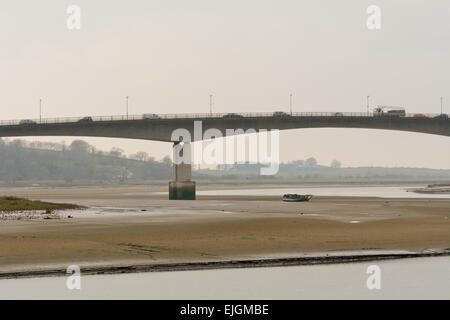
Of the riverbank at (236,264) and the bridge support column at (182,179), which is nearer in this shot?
the riverbank at (236,264)

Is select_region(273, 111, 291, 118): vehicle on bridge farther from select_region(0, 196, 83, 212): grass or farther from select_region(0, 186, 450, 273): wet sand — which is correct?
select_region(0, 186, 450, 273): wet sand

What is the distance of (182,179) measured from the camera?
11362 cm

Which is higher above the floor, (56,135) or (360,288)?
(56,135)

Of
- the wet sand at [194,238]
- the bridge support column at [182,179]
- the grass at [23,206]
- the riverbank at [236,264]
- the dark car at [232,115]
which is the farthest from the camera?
the dark car at [232,115]

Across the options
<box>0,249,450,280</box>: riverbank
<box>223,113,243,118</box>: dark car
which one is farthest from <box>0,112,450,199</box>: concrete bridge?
<box>0,249,450,280</box>: riverbank

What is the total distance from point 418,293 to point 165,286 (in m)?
9.60

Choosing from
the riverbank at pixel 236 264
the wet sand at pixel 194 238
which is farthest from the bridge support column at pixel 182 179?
the riverbank at pixel 236 264

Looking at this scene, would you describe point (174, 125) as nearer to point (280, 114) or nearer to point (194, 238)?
point (280, 114)

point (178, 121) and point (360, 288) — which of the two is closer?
point (360, 288)

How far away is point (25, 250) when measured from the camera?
3597 centimetres

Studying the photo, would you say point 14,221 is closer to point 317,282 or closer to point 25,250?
point 25,250

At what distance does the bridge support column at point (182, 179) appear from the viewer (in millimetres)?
112250

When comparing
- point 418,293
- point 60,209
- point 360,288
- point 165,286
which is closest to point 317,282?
point 360,288

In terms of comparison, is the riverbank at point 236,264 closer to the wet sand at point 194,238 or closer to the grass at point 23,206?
the wet sand at point 194,238
